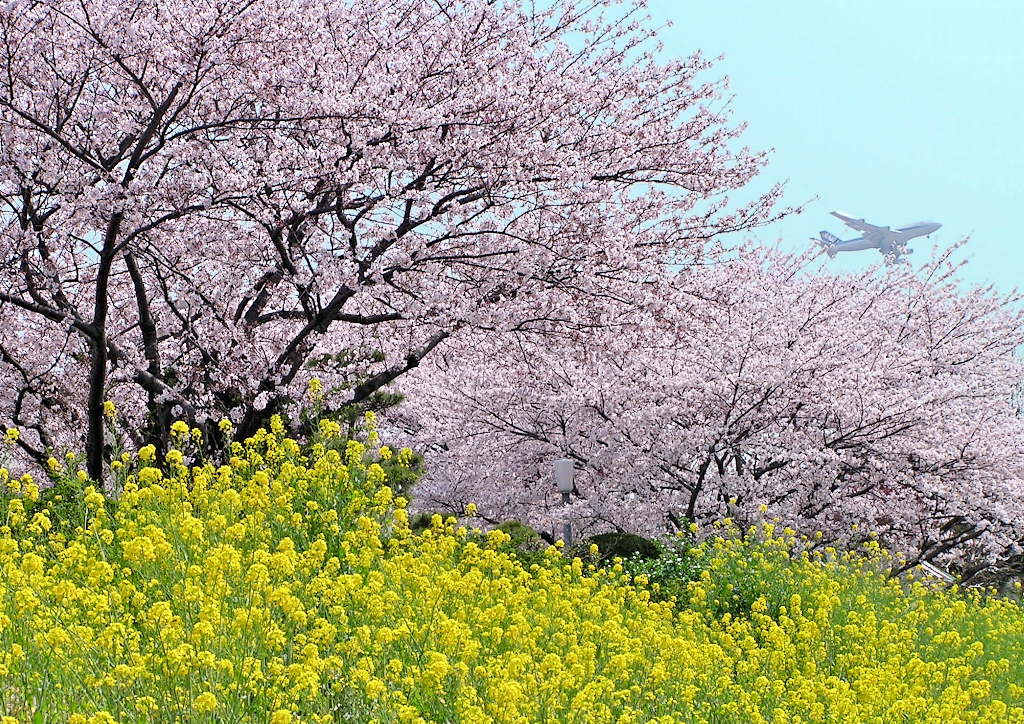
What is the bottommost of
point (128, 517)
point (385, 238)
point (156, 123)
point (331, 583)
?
point (331, 583)

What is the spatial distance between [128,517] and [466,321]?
468 cm

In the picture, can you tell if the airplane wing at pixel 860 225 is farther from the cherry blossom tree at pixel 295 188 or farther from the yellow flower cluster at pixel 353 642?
the yellow flower cluster at pixel 353 642

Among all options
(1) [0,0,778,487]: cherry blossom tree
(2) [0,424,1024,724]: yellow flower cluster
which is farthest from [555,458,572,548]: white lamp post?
(2) [0,424,1024,724]: yellow flower cluster

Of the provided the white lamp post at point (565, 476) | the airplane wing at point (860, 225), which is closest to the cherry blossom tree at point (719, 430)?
the white lamp post at point (565, 476)

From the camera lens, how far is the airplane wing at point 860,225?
11481 cm

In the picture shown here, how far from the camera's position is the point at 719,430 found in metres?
12.7

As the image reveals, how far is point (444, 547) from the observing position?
6.45m

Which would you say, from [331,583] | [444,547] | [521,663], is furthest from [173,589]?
[444,547]

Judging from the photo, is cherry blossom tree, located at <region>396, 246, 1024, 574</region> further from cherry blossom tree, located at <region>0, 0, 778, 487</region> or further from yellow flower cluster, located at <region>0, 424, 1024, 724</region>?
yellow flower cluster, located at <region>0, 424, 1024, 724</region>

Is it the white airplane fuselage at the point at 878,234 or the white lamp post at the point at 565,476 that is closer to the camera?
the white lamp post at the point at 565,476

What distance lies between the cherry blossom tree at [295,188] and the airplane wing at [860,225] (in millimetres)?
109691

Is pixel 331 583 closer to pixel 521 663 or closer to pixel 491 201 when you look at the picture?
pixel 521 663

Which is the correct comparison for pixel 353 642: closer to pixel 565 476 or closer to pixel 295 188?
pixel 295 188

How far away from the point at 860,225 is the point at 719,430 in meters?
111
